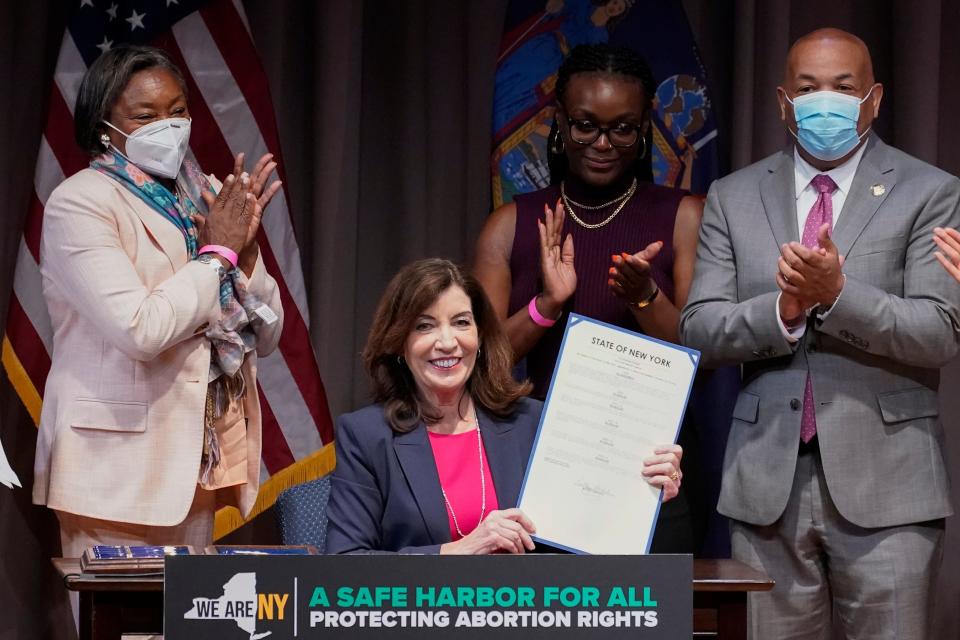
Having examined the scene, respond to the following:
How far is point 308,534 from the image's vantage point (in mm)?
3732

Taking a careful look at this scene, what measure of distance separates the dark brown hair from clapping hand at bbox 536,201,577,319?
52 cm

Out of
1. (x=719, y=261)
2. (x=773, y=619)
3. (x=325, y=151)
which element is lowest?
(x=773, y=619)

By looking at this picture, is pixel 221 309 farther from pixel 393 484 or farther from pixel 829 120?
pixel 829 120

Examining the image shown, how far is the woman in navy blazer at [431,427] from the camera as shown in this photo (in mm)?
2695

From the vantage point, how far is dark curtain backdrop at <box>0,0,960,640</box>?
4242mm

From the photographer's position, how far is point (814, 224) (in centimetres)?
309

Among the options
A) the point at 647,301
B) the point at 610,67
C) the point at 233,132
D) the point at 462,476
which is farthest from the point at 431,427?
the point at 233,132

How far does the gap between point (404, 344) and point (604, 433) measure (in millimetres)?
575

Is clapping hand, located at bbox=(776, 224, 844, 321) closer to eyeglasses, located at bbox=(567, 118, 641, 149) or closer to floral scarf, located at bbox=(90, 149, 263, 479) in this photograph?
eyeglasses, located at bbox=(567, 118, 641, 149)

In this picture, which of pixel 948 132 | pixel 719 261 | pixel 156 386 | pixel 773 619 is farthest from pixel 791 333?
pixel 948 132

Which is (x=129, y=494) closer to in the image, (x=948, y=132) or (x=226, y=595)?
(x=226, y=595)

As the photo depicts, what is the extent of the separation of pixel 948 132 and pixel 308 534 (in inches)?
99.5

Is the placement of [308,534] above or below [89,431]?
below

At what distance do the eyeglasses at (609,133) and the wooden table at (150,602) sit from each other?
4.55 ft
